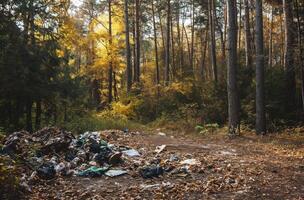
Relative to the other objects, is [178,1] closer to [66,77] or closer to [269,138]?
[66,77]

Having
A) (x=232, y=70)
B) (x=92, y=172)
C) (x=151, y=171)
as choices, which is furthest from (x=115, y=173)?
(x=232, y=70)

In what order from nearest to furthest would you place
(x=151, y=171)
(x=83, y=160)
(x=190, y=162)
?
1. (x=151, y=171)
2. (x=190, y=162)
3. (x=83, y=160)

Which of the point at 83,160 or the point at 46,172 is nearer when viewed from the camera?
the point at 46,172

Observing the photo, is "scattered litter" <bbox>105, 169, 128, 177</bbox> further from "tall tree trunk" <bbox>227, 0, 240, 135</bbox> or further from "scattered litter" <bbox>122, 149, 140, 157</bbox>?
"tall tree trunk" <bbox>227, 0, 240, 135</bbox>

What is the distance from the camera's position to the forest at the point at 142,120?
6359 mm

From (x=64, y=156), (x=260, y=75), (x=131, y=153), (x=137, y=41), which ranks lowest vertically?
(x=131, y=153)

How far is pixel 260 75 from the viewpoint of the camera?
13.0 m

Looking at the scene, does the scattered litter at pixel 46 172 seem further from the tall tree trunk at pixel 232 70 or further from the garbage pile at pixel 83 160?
the tall tree trunk at pixel 232 70

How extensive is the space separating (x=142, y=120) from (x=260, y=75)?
933cm

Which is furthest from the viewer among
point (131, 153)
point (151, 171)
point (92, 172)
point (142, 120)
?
point (142, 120)

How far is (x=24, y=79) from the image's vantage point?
13.9 meters

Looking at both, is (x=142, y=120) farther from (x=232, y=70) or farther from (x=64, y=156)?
(x=64, y=156)

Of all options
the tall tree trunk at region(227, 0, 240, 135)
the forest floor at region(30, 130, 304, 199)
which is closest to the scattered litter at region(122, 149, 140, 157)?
the forest floor at region(30, 130, 304, 199)

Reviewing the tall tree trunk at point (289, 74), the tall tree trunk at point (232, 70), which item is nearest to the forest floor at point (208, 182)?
the tall tree trunk at point (232, 70)
